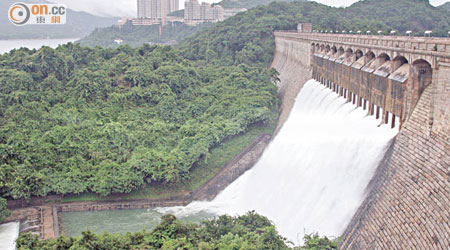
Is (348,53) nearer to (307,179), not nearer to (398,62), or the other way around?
(398,62)

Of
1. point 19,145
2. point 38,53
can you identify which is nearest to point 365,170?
point 19,145

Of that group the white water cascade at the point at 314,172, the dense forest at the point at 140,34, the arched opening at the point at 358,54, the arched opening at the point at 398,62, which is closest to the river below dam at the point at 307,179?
the white water cascade at the point at 314,172

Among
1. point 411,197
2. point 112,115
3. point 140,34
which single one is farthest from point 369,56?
point 140,34

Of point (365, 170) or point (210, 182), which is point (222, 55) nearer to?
point (210, 182)

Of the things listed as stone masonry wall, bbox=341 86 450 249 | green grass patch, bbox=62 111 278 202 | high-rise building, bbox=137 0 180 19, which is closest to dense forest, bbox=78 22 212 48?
high-rise building, bbox=137 0 180 19

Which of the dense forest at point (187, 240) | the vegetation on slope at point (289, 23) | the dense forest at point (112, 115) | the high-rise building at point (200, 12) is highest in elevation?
the high-rise building at point (200, 12)

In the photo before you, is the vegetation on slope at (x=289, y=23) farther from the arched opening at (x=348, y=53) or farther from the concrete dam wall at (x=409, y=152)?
the concrete dam wall at (x=409, y=152)
